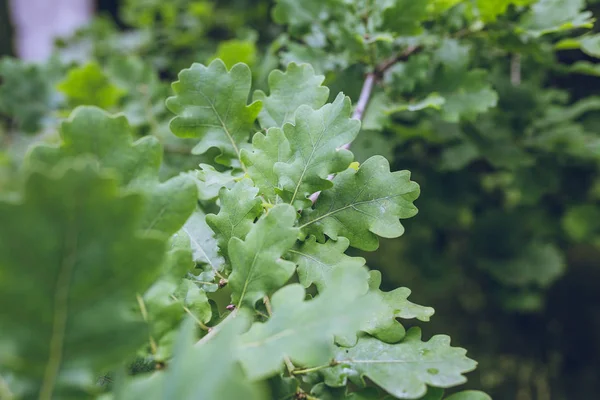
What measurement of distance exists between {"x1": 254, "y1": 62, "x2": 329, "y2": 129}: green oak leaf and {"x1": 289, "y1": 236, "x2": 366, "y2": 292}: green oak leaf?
0.69 feet

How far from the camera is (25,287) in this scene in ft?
1.22

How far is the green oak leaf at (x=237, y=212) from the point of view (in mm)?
632

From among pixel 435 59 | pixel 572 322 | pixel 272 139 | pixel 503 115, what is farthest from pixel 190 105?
pixel 572 322

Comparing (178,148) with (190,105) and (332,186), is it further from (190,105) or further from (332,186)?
(332,186)

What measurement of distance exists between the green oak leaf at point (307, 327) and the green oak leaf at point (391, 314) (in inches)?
5.2

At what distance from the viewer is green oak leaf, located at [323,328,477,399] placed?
52cm

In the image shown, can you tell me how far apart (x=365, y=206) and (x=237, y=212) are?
177mm

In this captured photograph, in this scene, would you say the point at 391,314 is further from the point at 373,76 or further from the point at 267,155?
the point at 373,76

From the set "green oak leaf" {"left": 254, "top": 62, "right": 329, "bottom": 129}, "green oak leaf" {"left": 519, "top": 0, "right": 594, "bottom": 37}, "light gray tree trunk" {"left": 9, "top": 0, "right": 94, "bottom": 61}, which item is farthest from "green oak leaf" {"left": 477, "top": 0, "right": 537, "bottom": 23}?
"light gray tree trunk" {"left": 9, "top": 0, "right": 94, "bottom": 61}

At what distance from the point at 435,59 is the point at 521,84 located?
0.32 metres

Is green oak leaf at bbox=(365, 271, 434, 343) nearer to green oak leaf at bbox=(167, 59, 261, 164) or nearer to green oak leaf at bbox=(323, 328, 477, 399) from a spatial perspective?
green oak leaf at bbox=(323, 328, 477, 399)

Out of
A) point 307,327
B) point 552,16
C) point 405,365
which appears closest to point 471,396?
point 405,365

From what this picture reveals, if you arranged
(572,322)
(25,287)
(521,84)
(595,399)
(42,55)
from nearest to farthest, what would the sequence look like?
1. (25,287)
2. (521,84)
3. (595,399)
4. (572,322)
5. (42,55)

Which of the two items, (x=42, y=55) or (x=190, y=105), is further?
(x=42, y=55)
